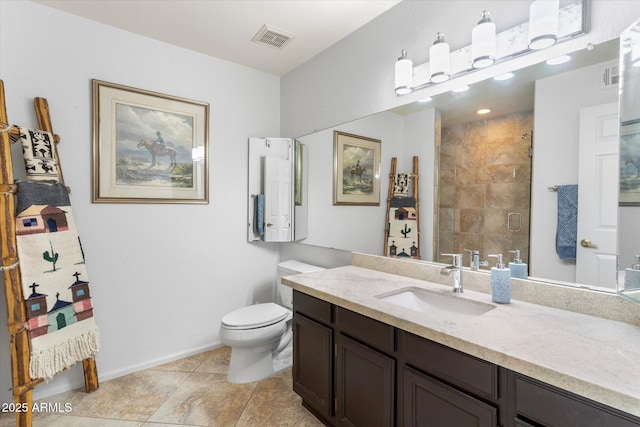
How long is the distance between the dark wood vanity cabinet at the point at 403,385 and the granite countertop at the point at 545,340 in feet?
0.16

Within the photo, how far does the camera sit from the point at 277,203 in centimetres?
294

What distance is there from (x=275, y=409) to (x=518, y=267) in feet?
5.36

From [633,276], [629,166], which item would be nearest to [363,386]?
[633,276]

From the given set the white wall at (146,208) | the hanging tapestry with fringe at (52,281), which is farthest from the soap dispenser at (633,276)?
the hanging tapestry with fringe at (52,281)

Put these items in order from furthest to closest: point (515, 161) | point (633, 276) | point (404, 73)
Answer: point (404, 73)
point (515, 161)
point (633, 276)

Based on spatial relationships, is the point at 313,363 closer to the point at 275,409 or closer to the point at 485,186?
the point at 275,409

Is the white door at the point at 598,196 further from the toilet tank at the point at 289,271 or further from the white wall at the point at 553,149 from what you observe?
the toilet tank at the point at 289,271

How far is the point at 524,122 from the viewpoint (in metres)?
1.47

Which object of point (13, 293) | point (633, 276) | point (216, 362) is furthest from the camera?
point (216, 362)

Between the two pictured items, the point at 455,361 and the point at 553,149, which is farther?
the point at 553,149

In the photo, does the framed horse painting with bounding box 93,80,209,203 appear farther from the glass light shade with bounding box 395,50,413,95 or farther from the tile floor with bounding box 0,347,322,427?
the glass light shade with bounding box 395,50,413,95

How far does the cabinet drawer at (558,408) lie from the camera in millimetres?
774

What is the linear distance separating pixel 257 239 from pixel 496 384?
2335 mm

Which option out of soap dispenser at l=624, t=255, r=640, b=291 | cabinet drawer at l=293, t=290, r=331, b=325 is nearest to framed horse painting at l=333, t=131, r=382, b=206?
cabinet drawer at l=293, t=290, r=331, b=325
